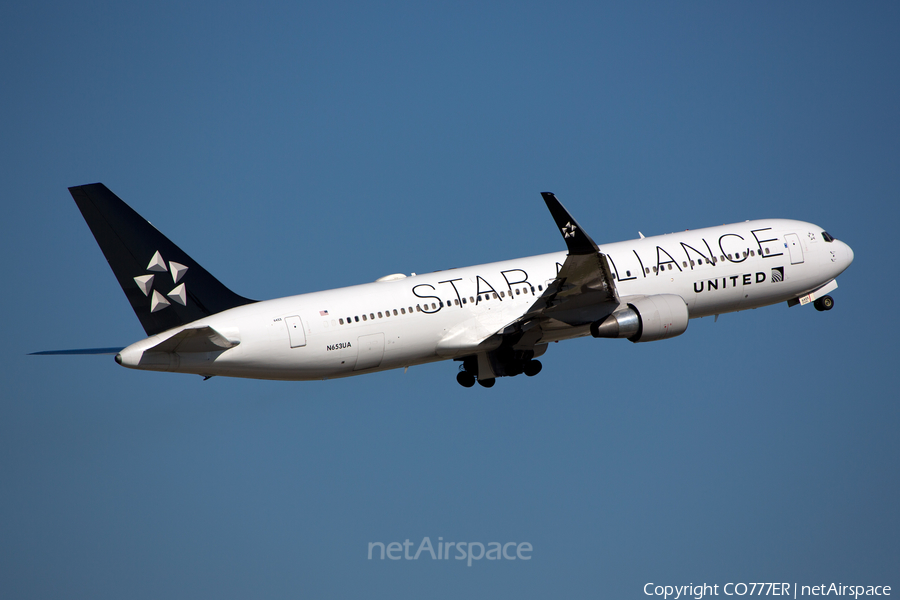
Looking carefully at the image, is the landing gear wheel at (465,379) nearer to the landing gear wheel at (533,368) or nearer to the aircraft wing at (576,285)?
the landing gear wheel at (533,368)

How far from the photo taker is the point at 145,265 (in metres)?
32.5

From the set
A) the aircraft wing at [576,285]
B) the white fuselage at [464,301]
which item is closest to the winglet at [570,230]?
the aircraft wing at [576,285]

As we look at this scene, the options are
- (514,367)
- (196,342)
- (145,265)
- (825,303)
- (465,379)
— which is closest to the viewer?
(196,342)

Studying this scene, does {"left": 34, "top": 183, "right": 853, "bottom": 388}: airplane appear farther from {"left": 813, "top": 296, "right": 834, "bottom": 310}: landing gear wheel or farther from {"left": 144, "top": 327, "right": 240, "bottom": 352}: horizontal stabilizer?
{"left": 813, "top": 296, "right": 834, "bottom": 310}: landing gear wheel

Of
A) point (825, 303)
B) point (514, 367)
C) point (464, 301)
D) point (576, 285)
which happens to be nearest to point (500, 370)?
point (514, 367)

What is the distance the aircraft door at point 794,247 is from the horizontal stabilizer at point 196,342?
22.5 meters

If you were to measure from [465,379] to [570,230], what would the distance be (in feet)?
33.2

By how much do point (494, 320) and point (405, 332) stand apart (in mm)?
3615

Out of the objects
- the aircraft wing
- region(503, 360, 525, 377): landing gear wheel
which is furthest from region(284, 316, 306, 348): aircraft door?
region(503, 360, 525, 377): landing gear wheel

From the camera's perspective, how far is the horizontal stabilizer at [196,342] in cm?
3138

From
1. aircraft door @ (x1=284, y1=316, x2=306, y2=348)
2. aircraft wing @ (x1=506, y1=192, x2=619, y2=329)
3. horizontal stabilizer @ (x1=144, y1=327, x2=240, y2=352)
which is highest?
aircraft wing @ (x1=506, y1=192, x2=619, y2=329)

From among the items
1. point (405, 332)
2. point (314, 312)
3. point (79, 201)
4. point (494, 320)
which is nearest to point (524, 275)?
point (494, 320)

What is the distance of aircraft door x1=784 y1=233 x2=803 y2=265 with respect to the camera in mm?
41406

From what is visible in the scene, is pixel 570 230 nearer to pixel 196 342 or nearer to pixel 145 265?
pixel 196 342
